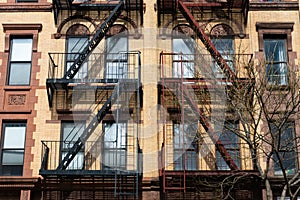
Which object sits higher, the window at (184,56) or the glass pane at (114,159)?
the window at (184,56)

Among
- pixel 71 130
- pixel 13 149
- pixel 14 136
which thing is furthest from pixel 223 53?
pixel 13 149

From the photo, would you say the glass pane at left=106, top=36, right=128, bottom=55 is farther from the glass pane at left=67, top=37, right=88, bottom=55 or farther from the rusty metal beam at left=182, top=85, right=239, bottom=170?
→ the rusty metal beam at left=182, top=85, right=239, bottom=170

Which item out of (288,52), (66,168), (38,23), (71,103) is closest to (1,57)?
(38,23)

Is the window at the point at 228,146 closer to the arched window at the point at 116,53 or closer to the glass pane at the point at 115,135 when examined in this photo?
the glass pane at the point at 115,135

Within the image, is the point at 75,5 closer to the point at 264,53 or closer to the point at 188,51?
the point at 188,51

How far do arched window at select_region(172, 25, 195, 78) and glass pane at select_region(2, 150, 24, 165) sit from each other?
20.1ft

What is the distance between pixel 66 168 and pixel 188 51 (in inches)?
246

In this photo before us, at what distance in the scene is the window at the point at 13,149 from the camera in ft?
60.5

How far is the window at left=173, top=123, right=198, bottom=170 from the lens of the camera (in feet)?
60.0

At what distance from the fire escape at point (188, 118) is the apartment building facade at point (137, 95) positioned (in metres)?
0.04

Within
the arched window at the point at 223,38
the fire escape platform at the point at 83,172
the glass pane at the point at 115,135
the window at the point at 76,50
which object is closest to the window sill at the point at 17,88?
the window at the point at 76,50

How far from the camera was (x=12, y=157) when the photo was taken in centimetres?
1858

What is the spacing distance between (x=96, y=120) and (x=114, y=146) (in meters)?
1.14

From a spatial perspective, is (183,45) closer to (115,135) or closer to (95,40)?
(95,40)
